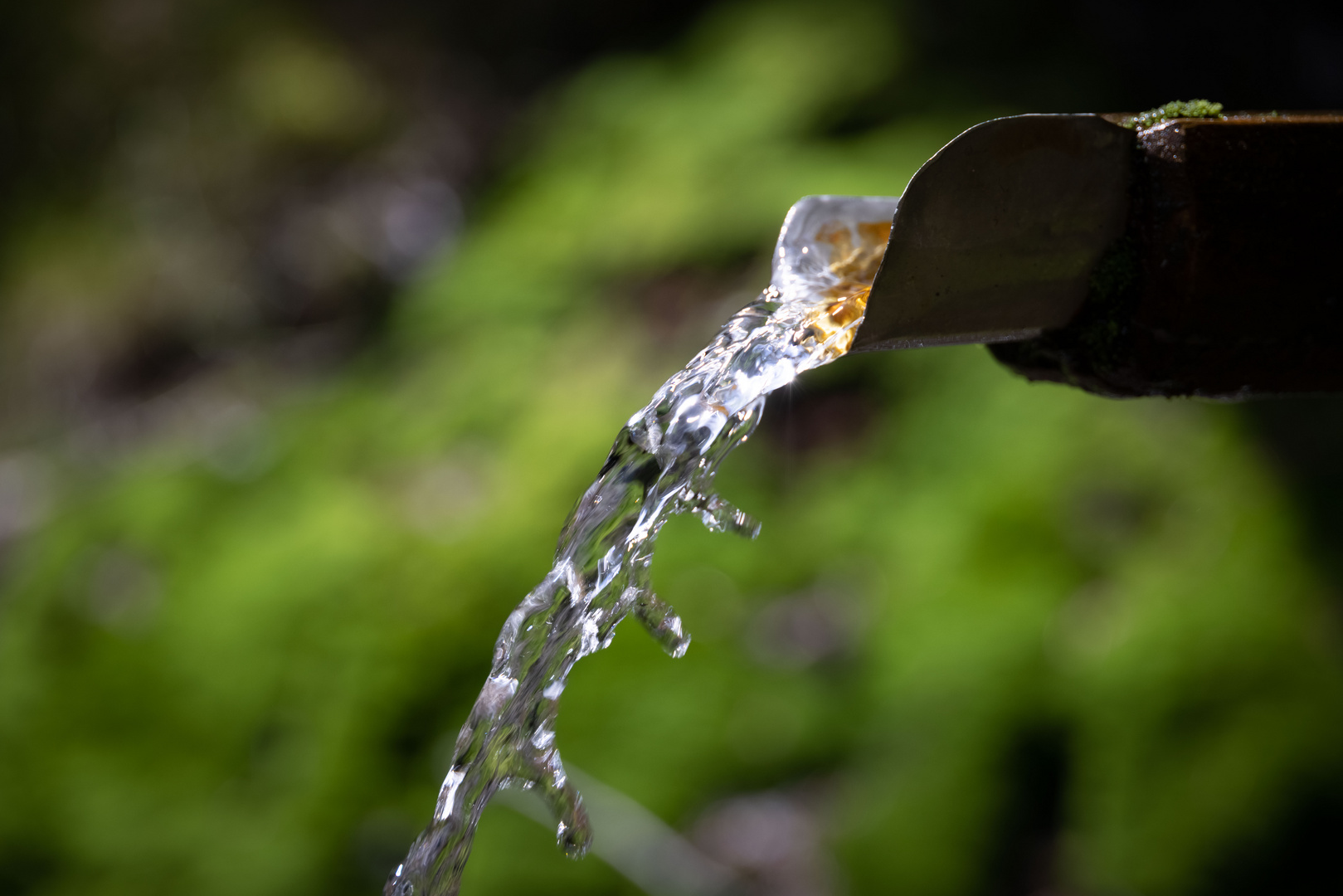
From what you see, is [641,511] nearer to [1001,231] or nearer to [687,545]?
[1001,231]

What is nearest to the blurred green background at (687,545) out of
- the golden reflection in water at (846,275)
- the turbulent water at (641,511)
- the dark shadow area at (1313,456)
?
the dark shadow area at (1313,456)

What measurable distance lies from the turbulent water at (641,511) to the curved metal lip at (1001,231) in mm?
122

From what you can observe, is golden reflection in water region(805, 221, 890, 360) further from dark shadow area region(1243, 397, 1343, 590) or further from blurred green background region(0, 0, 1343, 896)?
dark shadow area region(1243, 397, 1343, 590)

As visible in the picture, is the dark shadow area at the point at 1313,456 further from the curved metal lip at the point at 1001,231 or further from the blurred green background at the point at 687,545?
the curved metal lip at the point at 1001,231

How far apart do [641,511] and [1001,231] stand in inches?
21.9

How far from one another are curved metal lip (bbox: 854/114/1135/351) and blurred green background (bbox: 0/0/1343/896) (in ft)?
6.09

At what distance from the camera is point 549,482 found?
12.0 feet

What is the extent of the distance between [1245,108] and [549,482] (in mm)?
2773

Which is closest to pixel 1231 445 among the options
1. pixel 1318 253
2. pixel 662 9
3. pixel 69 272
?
pixel 1318 253

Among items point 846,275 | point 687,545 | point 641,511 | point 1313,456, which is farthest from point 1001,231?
point 687,545

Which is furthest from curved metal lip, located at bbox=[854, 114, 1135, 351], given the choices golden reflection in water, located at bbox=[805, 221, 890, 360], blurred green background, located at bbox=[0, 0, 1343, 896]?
blurred green background, located at bbox=[0, 0, 1343, 896]

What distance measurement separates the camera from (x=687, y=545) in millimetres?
3389

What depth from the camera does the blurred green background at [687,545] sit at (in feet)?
8.62

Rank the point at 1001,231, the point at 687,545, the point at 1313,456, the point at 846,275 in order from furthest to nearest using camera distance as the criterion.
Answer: the point at 687,545
the point at 1313,456
the point at 846,275
the point at 1001,231
